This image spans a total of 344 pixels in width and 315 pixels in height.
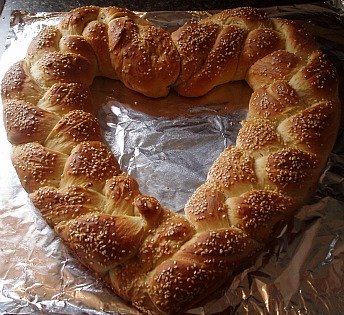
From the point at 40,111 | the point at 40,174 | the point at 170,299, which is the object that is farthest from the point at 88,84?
the point at 170,299

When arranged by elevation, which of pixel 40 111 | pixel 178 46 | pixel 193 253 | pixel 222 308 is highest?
pixel 178 46

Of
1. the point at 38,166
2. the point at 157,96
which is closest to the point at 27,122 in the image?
the point at 38,166

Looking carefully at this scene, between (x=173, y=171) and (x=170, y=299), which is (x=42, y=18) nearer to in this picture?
(x=173, y=171)

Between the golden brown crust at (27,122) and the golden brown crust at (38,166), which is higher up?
the golden brown crust at (27,122)

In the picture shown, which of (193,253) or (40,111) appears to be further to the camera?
(40,111)

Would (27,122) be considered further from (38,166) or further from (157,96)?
(157,96)

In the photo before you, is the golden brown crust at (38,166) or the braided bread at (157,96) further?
the golden brown crust at (38,166)

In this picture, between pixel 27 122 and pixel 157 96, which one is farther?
pixel 157 96

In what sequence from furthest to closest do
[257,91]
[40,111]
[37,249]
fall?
[257,91]
[40,111]
[37,249]
